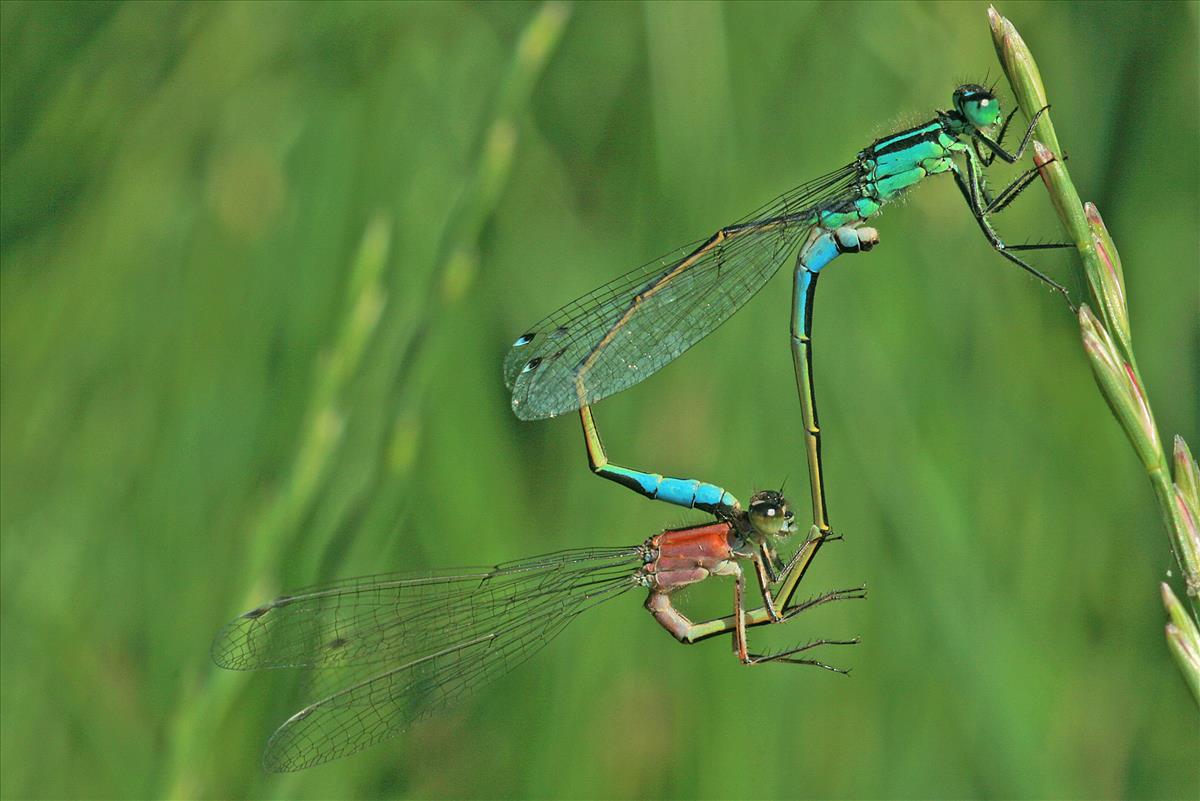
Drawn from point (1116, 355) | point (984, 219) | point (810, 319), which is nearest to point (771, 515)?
point (810, 319)

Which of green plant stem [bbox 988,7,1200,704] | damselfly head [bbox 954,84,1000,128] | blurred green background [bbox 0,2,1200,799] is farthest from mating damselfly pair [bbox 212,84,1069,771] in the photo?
green plant stem [bbox 988,7,1200,704]

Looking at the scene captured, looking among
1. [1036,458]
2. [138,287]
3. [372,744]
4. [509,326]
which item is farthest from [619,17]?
[372,744]

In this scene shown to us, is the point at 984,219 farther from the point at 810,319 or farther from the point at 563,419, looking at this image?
the point at 563,419

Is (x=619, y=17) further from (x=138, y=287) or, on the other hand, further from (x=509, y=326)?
(x=138, y=287)

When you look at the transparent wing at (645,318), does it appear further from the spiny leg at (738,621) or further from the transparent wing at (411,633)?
the spiny leg at (738,621)

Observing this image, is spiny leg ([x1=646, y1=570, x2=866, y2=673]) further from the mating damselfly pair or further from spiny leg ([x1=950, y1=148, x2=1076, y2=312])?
spiny leg ([x1=950, y1=148, x2=1076, y2=312])

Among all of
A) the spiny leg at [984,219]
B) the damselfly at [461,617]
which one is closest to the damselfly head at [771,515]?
the damselfly at [461,617]
